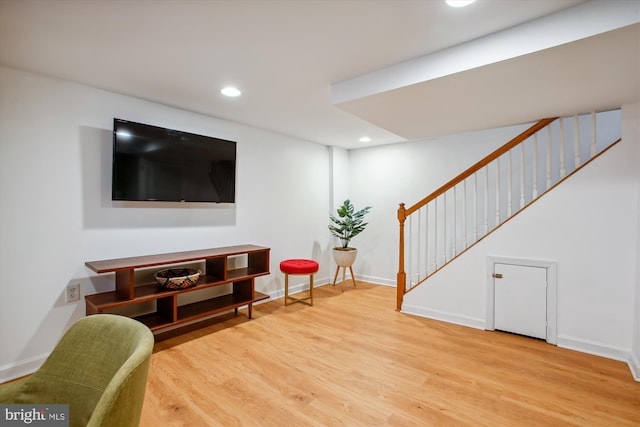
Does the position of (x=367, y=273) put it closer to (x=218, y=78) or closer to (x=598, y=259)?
(x=598, y=259)

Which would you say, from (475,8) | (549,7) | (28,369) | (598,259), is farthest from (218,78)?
(598,259)

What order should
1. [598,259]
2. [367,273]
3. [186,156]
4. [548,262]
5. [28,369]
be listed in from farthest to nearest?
[367,273] < [186,156] < [548,262] < [598,259] < [28,369]

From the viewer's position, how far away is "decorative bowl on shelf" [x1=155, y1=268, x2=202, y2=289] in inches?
103

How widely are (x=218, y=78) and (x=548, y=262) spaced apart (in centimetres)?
323

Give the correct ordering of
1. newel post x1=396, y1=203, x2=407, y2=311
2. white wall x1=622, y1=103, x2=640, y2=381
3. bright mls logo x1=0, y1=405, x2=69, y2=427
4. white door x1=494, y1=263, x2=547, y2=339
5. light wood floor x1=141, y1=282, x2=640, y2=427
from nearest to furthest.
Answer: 1. bright mls logo x1=0, y1=405, x2=69, y2=427
2. light wood floor x1=141, y1=282, x2=640, y2=427
3. white wall x1=622, y1=103, x2=640, y2=381
4. white door x1=494, y1=263, x2=547, y2=339
5. newel post x1=396, y1=203, x2=407, y2=311

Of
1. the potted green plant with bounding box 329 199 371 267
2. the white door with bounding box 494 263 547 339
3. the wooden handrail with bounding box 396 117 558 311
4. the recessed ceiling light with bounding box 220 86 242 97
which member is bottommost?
the white door with bounding box 494 263 547 339

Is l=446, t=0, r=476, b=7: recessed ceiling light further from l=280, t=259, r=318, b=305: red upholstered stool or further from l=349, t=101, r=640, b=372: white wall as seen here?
l=280, t=259, r=318, b=305: red upholstered stool

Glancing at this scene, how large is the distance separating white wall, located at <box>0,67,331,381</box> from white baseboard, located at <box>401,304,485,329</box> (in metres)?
2.40

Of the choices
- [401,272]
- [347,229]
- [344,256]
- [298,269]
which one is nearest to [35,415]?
[298,269]

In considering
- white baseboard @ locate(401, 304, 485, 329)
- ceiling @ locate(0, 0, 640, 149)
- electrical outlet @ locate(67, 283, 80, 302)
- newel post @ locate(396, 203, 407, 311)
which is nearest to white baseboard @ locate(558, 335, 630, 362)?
white baseboard @ locate(401, 304, 485, 329)

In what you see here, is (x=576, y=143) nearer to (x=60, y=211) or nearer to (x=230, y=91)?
(x=230, y=91)

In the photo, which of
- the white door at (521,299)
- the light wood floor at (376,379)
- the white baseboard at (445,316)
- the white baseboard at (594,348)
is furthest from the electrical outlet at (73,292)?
the white baseboard at (594,348)

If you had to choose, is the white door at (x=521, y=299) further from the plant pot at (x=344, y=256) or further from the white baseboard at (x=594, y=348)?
the plant pot at (x=344, y=256)

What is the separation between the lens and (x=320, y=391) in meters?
2.03
